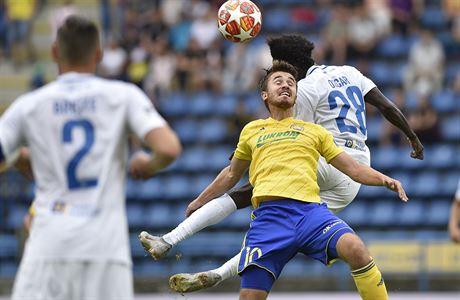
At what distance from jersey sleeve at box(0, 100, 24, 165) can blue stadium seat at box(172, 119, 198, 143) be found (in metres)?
13.5

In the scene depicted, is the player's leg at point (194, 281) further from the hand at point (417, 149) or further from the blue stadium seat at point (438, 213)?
the blue stadium seat at point (438, 213)

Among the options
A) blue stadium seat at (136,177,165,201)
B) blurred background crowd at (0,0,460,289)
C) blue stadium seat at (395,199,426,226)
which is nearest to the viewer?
blurred background crowd at (0,0,460,289)

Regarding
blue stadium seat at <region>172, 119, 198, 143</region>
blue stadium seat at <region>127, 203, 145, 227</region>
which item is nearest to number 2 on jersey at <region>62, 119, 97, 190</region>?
blue stadium seat at <region>127, 203, 145, 227</region>

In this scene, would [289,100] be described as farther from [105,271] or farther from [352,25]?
[352,25]

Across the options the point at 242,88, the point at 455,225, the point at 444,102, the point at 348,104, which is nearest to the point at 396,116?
the point at 348,104

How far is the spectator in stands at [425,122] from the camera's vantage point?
18078 millimetres

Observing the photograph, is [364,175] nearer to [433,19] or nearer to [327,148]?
[327,148]

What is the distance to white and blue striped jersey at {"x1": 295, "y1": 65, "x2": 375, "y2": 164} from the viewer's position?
866 centimetres

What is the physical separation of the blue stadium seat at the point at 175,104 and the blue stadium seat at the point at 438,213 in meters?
4.40

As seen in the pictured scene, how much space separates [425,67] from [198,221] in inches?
435

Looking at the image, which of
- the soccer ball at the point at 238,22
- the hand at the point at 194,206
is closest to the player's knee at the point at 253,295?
the hand at the point at 194,206

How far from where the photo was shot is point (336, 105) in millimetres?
8773

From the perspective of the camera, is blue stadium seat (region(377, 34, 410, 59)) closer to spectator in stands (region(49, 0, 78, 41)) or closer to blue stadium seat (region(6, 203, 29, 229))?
spectator in stands (region(49, 0, 78, 41))

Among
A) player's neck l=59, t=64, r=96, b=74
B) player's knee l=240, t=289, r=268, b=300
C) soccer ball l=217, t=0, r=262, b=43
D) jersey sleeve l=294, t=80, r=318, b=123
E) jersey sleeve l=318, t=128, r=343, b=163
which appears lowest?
player's knee l=240, t=289, r=268, b=300
